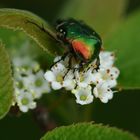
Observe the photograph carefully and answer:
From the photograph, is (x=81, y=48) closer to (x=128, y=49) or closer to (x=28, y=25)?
(x=28, y=25)

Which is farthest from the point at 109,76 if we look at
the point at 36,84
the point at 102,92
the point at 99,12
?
the point at 99,12

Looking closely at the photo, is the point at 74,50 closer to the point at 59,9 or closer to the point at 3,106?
the point at 3,106

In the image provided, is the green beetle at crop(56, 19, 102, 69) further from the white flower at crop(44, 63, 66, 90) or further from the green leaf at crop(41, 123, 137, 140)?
the green leaf at crop(41, 123, 137, 140)

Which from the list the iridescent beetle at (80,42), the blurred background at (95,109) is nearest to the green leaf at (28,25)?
the iridescent beetle at (80,42)

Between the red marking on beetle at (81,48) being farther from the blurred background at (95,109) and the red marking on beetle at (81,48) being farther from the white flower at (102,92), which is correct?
the blurred background at (95,109)

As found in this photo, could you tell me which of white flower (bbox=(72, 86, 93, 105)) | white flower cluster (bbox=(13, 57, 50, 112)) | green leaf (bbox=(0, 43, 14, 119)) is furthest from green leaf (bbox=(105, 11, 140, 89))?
green leaf (bbox=(0, 43, 14, 119))

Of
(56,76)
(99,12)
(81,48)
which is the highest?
(99,12)
